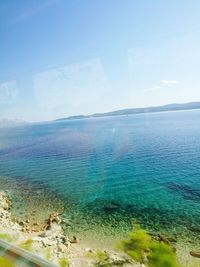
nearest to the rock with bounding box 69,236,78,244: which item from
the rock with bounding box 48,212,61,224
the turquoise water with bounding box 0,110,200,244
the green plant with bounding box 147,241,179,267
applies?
the turquoise water with bounding box 0,110,200,244

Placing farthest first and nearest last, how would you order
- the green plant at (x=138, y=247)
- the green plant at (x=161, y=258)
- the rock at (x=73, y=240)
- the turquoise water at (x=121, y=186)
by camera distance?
1. the turquoise water at (x=121, y=186)
2. the rock at (x=73, y=240)
3. the green plant at (x=138, y=247)
4. the green plant at (x=161, y=258)

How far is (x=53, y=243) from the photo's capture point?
2153 centimetres

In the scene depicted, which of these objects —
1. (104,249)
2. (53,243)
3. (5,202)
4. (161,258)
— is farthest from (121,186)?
(161,258)

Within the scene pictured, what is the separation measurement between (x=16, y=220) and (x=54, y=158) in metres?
32.5

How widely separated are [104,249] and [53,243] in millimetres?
4071

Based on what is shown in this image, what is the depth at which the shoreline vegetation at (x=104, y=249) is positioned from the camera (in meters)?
16.6

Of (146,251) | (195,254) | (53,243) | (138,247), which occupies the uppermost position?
(138,247)

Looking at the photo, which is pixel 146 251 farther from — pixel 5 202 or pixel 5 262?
pixel 5 202

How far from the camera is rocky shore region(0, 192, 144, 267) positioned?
18.4 metres

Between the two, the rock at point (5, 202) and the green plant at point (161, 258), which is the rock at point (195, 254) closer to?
the green plant at point (161, 258)

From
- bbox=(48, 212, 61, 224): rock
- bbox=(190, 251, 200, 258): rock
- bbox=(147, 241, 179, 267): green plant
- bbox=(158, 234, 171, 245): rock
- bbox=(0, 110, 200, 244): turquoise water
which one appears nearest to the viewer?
bbox=(147, 241, 179, 267): green plant

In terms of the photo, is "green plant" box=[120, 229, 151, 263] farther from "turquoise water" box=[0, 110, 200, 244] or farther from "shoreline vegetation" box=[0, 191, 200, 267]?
"turquoise water" box=[0, 110, 200, 244]

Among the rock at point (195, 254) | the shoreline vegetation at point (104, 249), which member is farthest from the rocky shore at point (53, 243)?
the rock at point (195, 254)

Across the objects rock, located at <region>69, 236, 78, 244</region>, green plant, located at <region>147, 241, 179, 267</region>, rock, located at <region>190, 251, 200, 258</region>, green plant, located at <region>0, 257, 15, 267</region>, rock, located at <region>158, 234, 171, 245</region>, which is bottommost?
rock, located at <region>190, 251, 200, 258</region>
